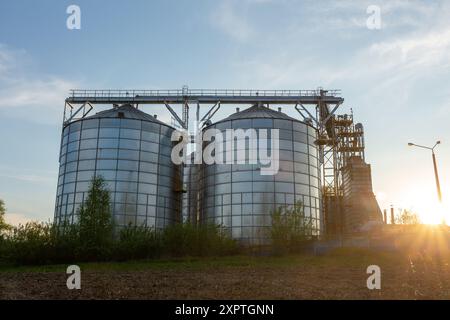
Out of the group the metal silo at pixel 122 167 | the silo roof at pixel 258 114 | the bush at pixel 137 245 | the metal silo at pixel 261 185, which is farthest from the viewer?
the silo roof at pixel 258 114

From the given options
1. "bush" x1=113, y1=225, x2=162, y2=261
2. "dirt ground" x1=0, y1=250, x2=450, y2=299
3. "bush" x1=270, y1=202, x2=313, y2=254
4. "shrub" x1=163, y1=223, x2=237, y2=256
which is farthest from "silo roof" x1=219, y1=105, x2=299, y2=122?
"dirt ground" x1=0, y1=250, x2=450, y2=299

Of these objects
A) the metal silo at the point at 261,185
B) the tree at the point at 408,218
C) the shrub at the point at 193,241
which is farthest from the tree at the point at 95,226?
the tree at the point at 408,218

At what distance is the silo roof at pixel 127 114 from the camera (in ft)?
155

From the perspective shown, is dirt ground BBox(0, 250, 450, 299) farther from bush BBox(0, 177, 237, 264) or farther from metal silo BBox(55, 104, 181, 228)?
metal silo BBox(55, 104, 181, 228)

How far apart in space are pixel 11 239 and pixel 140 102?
23.5m

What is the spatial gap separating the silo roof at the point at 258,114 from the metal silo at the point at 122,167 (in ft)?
28.2

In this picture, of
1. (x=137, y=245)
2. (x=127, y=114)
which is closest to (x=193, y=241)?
(x=137, y=245)

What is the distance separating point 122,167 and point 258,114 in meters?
15.8

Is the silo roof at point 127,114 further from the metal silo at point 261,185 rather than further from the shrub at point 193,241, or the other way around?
the shrub at point 193,241

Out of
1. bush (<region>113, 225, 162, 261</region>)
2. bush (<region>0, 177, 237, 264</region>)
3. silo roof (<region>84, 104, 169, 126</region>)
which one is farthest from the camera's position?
silo roof (<region>84, 104, 169, 126</region>)

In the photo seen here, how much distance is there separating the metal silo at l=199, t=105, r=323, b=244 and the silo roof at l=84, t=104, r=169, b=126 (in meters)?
7.87

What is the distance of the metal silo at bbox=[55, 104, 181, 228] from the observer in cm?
4384
